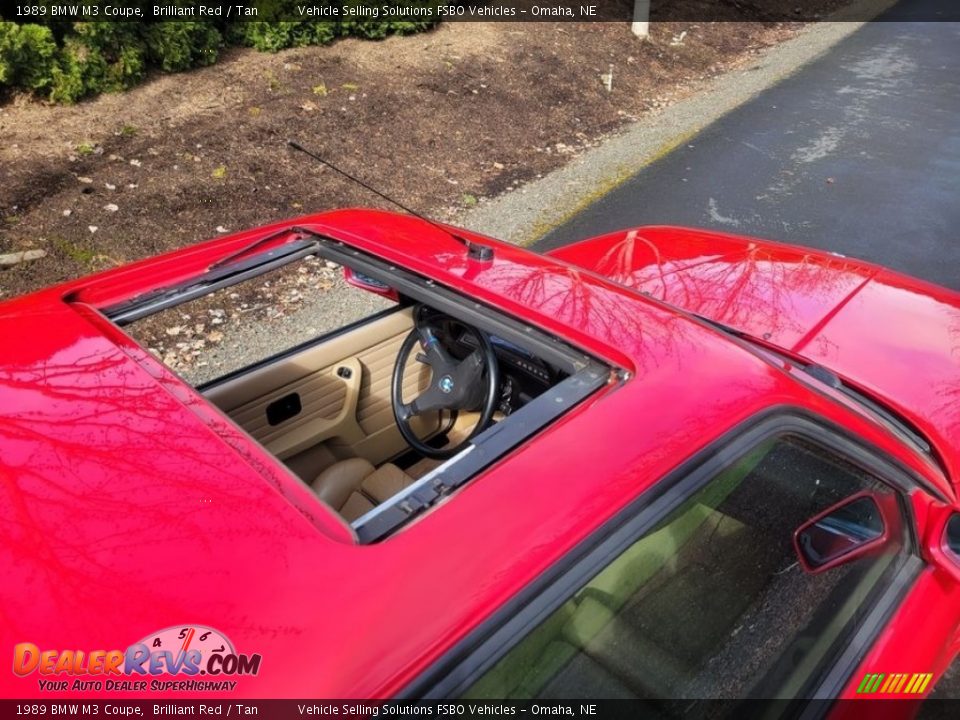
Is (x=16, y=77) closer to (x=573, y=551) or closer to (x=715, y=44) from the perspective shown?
(x=573, y=551)

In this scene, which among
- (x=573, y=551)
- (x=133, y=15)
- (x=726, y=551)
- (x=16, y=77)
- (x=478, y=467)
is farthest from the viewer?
(x=133, y=15)

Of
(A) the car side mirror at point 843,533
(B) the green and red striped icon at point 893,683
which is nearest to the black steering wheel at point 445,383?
(A) the car side mirror at point 843,533

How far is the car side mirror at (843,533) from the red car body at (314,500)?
0.35 feet

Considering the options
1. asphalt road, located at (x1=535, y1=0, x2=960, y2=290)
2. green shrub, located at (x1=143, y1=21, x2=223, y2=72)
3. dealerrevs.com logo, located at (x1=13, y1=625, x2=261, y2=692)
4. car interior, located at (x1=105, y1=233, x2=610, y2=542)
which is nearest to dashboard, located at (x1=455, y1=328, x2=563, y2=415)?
car interior, located at (x1=105, y1=233, x2=610, y2=542)

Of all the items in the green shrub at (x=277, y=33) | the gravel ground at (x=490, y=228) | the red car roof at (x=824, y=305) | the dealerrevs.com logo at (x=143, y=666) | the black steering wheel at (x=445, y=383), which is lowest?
the gravel ground at (x=490, y=228)

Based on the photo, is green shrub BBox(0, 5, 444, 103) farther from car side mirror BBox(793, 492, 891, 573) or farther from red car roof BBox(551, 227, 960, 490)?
car side mirror BBox(793, 492, 891, 573)

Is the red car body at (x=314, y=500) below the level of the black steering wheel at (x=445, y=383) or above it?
above

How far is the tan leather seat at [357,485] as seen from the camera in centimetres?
243

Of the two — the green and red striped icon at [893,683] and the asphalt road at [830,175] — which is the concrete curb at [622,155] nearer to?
the asphalt road at [830,175]

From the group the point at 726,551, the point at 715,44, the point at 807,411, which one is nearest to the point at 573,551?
the point at 726,551

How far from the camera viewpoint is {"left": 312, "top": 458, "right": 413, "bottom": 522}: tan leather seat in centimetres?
243

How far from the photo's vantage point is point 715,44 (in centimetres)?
1069

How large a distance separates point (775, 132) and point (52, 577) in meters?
7.92

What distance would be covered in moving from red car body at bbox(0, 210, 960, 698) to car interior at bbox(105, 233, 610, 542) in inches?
4.1
